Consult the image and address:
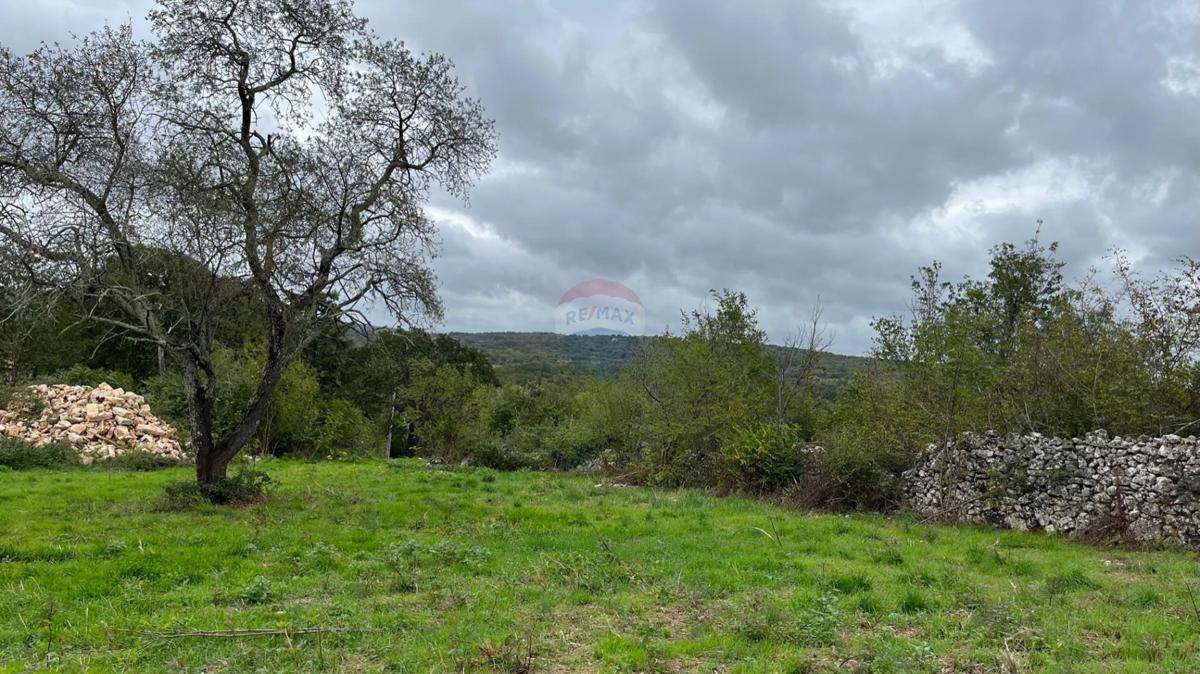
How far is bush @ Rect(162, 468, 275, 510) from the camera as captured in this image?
12336mm

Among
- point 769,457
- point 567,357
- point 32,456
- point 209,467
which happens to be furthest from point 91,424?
point 567,357

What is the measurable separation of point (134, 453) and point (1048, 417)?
2442cm

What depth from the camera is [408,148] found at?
Result: 46.6 feet

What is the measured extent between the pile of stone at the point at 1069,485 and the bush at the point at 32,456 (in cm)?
2285

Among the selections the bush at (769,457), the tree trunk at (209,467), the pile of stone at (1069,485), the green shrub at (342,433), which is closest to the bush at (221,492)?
the tree trunk at (209,467)

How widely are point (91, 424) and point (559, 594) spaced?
22.4 m

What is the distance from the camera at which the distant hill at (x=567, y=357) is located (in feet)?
77.1

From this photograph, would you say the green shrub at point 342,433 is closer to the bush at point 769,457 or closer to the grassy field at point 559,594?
the grassy field at point 559,594

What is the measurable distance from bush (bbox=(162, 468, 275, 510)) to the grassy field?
1.61 ft

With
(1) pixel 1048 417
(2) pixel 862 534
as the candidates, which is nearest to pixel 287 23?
(2) pixel 862 534

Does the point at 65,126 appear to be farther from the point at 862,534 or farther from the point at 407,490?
the point at 862,534

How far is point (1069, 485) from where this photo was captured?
1301cm

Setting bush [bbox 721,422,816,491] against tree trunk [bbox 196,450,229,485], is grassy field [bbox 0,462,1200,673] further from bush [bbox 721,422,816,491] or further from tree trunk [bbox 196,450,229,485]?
bush [bbox 721,422,816,491]

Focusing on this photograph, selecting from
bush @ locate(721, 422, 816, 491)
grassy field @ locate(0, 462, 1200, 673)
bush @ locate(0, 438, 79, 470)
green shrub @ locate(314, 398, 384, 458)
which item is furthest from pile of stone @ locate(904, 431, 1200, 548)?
bush @ locate(0, 438, 79, 470)
